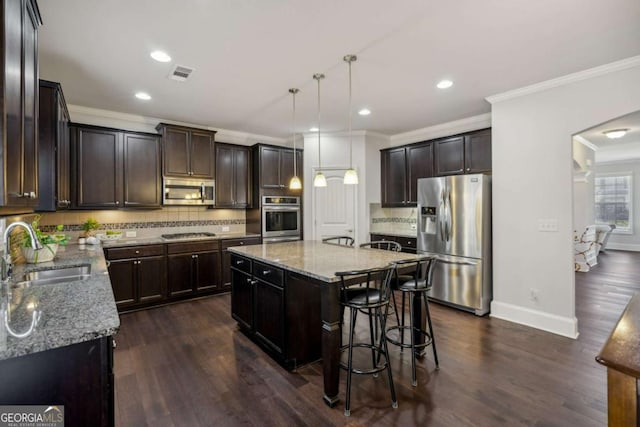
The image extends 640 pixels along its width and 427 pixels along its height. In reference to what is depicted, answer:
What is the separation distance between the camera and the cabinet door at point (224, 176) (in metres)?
5.00

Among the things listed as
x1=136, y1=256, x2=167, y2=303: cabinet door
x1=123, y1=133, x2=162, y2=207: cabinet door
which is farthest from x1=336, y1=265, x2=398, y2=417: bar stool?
x1=123, y1=133, x2=162, y2=207: cabinet door

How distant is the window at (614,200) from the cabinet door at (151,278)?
11622 mm

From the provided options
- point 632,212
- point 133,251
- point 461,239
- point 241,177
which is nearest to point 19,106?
point 133,251

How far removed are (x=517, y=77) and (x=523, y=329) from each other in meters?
2.71

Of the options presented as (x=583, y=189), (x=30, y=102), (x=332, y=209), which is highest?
(x=30, y=102)

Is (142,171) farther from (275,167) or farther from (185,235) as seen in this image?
(275,167)

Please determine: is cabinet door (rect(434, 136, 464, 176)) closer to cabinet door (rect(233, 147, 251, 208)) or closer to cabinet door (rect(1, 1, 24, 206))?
cabinet door (rect(233, 147, 251, 208))

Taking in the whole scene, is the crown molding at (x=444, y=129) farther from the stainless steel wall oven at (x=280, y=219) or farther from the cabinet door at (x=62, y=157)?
the cabinet door at (x=62, y=157)

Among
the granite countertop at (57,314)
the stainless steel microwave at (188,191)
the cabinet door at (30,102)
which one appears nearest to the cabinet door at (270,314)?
the granite countertop at (57,314)

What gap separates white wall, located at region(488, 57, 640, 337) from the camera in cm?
301

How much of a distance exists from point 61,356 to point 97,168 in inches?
144

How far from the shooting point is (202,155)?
15.5ft

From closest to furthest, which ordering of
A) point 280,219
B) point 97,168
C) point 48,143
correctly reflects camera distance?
point 48,143 < point 97,168 < point 280,219

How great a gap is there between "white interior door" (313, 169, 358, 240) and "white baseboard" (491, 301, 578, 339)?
2.51m
